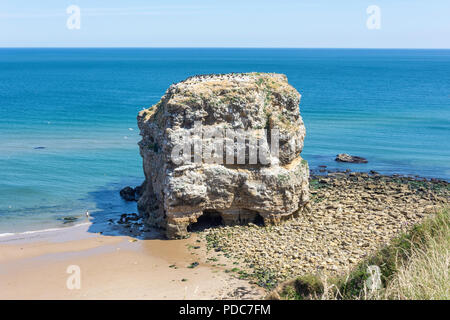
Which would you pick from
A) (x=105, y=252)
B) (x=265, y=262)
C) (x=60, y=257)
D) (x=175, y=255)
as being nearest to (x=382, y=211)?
(x=265, y=262)

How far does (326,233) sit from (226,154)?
601 cm

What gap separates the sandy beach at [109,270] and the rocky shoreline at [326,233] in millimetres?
1139

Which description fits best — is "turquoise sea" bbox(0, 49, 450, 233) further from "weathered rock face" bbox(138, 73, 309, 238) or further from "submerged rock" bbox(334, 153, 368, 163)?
"weathered rock face" bbox(138, 73, 309, 238)

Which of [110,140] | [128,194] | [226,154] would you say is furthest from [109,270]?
[110,140]

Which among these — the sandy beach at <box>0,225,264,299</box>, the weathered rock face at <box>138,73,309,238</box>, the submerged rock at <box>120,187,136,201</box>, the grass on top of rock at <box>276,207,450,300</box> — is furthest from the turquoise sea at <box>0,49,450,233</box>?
the grass on top of rock at <box>276,207,450,300</box>

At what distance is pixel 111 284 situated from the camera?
61.1 feet

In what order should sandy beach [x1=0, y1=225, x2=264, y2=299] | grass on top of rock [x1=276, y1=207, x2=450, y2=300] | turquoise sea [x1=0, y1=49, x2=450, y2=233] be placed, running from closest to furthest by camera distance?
1. grass on top of rock [x1=276, y1=207, x2=450, y2=300]
2. sandy beach [x1=0, y1=225, x2=264, y2=299]
3. turquoise sea [x1=0, y1=49, x2=450, y2=233]

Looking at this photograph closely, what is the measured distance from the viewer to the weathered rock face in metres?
22.1

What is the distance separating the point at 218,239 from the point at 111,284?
18.0 feet

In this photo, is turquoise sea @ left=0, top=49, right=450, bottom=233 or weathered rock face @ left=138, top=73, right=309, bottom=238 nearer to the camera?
weathered rock face @ left=138, top=73, right=309, bottom=238

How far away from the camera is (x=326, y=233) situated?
22.2m

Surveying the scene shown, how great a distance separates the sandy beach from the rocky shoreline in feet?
3.74

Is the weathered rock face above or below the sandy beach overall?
above
